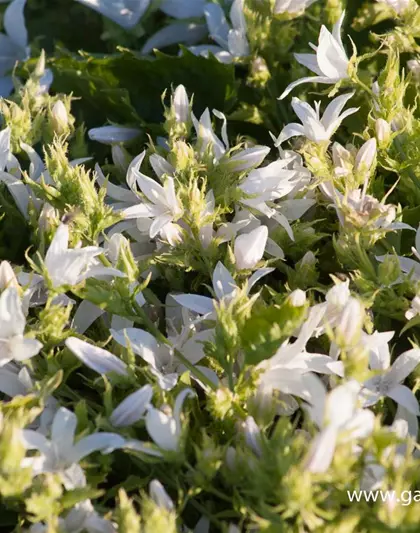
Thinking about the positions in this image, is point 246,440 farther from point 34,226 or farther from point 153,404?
point 34,226

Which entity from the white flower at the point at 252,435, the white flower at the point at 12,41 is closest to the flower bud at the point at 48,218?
the white flower at the point at 252,435

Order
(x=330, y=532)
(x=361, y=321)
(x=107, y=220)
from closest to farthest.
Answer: (x=330, y=532)
(x=361, y=321)
(x=107, y=220)

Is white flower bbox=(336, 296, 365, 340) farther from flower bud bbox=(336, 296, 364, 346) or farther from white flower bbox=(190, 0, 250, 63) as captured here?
white flower bbox=(190, 0, 250, 63)

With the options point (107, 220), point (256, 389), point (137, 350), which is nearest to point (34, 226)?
point (107, 220)

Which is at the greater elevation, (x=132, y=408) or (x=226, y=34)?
(x=226, y=34)

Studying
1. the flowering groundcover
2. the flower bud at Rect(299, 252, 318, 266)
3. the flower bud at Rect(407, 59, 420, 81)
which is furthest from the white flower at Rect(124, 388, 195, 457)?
the flower bud at Rect(407, 59, 420, 81)

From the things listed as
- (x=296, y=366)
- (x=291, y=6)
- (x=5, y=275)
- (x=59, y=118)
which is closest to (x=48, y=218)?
(x=5, y=275)

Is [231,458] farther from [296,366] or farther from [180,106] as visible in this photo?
[180,106]
